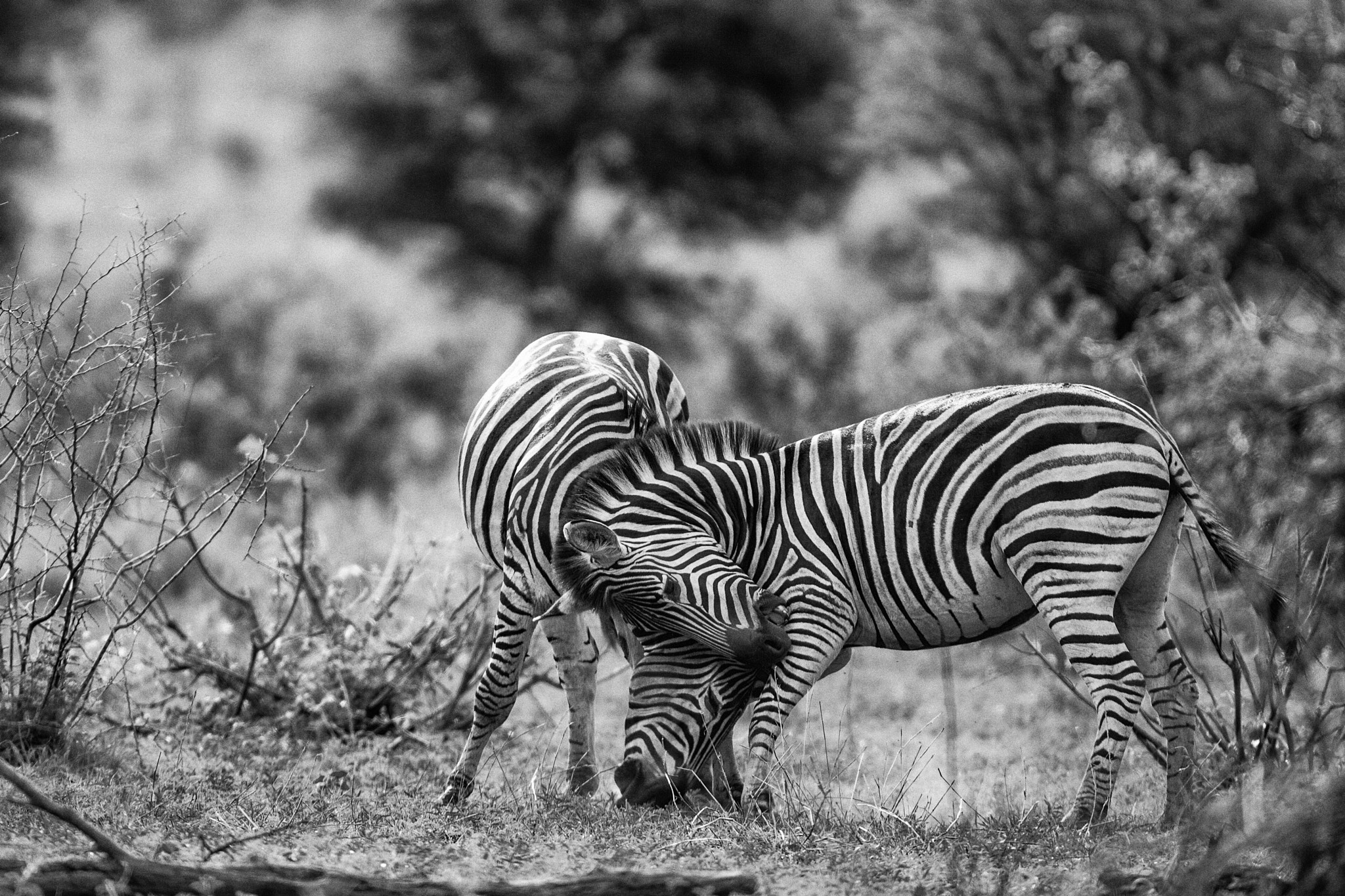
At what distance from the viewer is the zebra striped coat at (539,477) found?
5.95 m

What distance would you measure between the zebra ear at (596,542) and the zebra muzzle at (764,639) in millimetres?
521

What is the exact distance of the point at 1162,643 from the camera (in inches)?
221

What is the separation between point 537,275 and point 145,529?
14.6m

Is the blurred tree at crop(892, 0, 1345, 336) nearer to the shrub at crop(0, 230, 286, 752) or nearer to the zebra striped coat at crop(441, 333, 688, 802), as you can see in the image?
the zebra striped coat at crop(441, 333, 688, 802)

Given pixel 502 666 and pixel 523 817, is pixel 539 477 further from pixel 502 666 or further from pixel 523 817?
pixel 523 817

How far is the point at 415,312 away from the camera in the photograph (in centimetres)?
2452

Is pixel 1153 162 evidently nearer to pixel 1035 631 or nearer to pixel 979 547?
pixel 1035 631

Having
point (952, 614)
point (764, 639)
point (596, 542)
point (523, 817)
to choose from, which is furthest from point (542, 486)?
point (952, 614)

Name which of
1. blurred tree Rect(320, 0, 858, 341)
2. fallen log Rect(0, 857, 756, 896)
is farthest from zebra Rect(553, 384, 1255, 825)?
blurred tree Rect(320, 0, 858, 341)

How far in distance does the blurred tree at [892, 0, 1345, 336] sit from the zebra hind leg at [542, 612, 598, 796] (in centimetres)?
785

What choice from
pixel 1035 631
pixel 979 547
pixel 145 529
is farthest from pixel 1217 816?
pixel 145 529

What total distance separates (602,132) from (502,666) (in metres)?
22.4

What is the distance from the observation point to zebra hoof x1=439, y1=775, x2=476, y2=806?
5715 millimetres

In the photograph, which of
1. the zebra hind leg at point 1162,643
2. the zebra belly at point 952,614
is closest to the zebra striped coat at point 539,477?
the zebra belly at point 952,614
